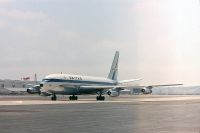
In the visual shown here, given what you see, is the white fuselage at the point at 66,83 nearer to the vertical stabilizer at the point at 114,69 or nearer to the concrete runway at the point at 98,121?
the vertical stabilizer at the point at 114,69

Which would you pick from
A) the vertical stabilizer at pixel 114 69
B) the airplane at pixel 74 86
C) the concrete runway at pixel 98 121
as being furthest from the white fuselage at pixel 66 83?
the concrete runway at pixel 98 121

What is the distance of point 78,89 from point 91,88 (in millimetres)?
3070

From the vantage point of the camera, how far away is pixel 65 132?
1858 cm

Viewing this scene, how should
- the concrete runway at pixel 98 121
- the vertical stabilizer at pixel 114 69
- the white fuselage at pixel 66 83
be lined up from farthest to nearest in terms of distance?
the vertical stabilizer at pixel 114 69 < the white fuselage at pixel 66 83 < the concrete runway at pixel 98 121

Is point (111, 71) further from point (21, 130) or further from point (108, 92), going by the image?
point (21, 130)

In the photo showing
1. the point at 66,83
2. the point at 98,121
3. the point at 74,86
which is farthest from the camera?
the point at 74,86

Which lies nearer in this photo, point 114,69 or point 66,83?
point 66,83

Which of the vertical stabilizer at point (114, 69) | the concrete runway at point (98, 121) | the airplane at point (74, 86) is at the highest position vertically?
the vertical stabilizer at point (114, 69)

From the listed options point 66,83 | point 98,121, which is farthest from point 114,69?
point 98,121

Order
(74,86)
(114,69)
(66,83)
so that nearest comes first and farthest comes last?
(66,83) < (74,86) < (114,69)

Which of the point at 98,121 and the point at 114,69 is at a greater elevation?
the point at 114,69

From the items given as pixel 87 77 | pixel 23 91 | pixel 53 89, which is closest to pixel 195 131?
pixel 53 89

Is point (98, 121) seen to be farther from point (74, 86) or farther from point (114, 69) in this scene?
point (114, 69)

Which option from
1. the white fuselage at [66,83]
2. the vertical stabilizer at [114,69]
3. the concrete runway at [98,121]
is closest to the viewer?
the concrete runway at [98,121]
